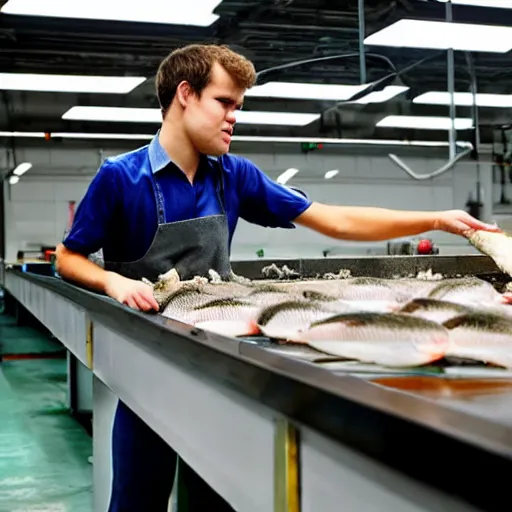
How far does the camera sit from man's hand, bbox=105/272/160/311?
54.1 inches

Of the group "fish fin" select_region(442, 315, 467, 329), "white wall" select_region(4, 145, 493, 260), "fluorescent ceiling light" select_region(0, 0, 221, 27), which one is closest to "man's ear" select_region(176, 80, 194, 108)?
"fish fin" select_region(442, 315, 467, 329)

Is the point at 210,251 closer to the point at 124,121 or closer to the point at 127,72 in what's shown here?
the point at 127,72

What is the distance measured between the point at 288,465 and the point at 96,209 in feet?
3.95

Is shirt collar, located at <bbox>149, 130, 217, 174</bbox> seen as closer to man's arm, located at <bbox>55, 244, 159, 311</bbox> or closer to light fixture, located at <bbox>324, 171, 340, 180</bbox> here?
man's arm, located at <bbox>55, 244, 159, 311</bbox>

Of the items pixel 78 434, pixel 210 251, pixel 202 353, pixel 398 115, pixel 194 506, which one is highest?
pixel 398 115

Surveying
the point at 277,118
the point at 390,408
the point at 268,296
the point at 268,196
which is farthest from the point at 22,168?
the point at 390,408

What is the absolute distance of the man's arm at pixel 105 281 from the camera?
1395 millimetres

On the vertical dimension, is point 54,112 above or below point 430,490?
above

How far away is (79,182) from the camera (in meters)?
10.9

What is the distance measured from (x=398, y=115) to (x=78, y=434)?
207 inches

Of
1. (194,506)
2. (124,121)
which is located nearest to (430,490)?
(194,506)

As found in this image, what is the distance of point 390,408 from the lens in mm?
590

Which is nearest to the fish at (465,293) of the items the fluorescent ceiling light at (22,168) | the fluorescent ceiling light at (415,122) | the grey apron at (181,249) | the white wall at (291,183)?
the grey apron at (181,249)

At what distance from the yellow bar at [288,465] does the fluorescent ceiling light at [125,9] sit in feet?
10.6
